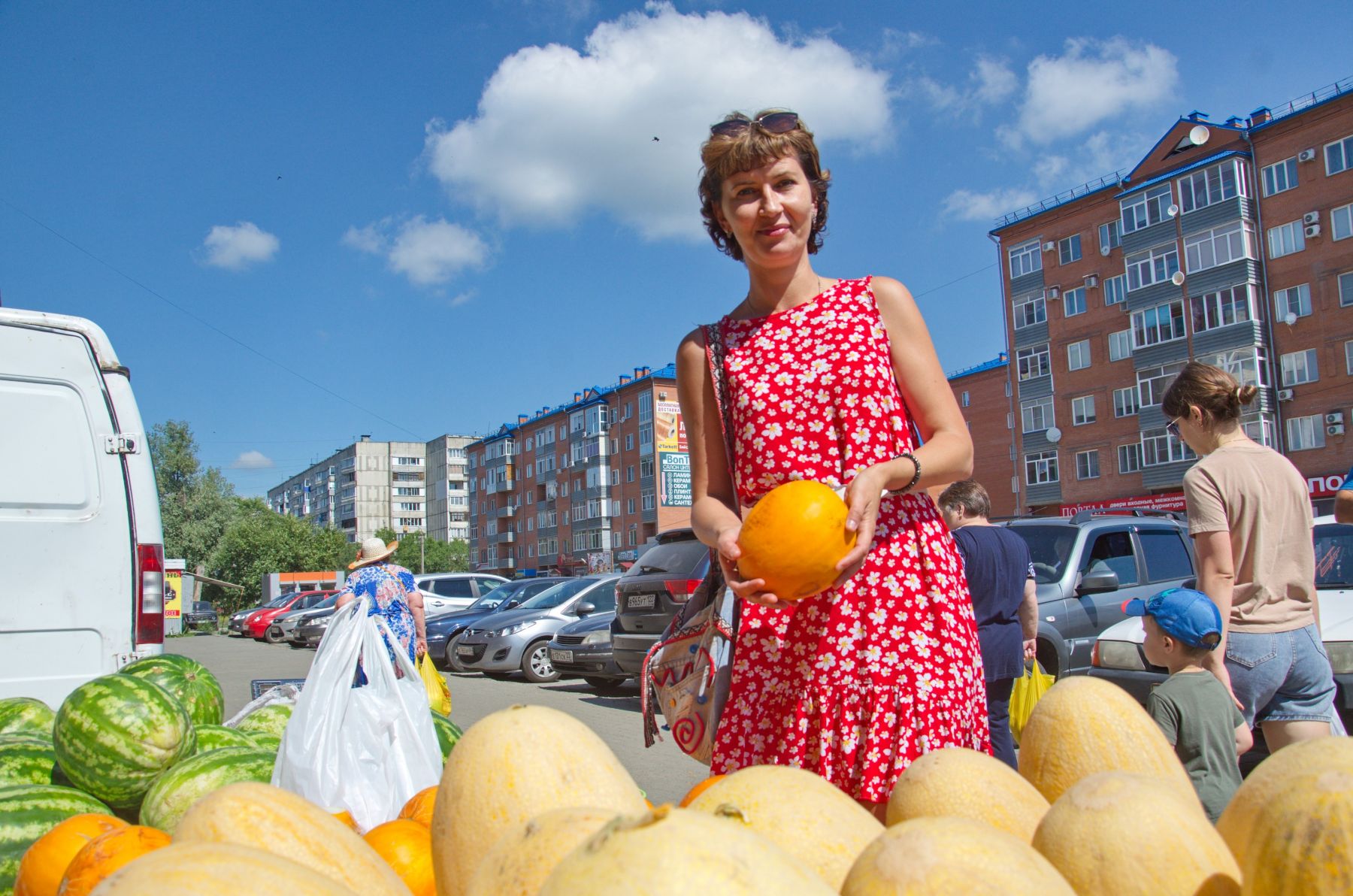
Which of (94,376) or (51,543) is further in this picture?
(94,376)

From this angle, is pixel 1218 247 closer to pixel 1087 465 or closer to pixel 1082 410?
pixel 1082 410

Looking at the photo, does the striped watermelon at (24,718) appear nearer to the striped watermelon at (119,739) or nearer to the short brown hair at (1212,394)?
the striped watermelon at (119,739)

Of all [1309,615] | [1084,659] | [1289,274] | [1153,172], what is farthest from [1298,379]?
[1309,615]

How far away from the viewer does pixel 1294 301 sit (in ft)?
129

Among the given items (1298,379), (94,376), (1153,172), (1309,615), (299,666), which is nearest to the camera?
(1309,615)

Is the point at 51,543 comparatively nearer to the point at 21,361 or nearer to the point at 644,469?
the point at 21,361

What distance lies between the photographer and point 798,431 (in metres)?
2.09

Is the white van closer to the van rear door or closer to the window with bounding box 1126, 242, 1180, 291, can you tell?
the van rear door

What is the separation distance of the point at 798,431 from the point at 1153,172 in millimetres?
49477

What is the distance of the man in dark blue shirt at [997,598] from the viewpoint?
5.55 metres

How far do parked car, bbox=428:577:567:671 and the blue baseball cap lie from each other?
14.2 m

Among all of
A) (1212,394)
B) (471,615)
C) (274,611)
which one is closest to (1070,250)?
(471,615)

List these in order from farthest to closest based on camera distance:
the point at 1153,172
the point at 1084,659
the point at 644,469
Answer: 1. the point at 644,469
2. the point at 1153,172
3. the point at 1084,659

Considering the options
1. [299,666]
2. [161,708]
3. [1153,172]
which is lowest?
[299,666]
